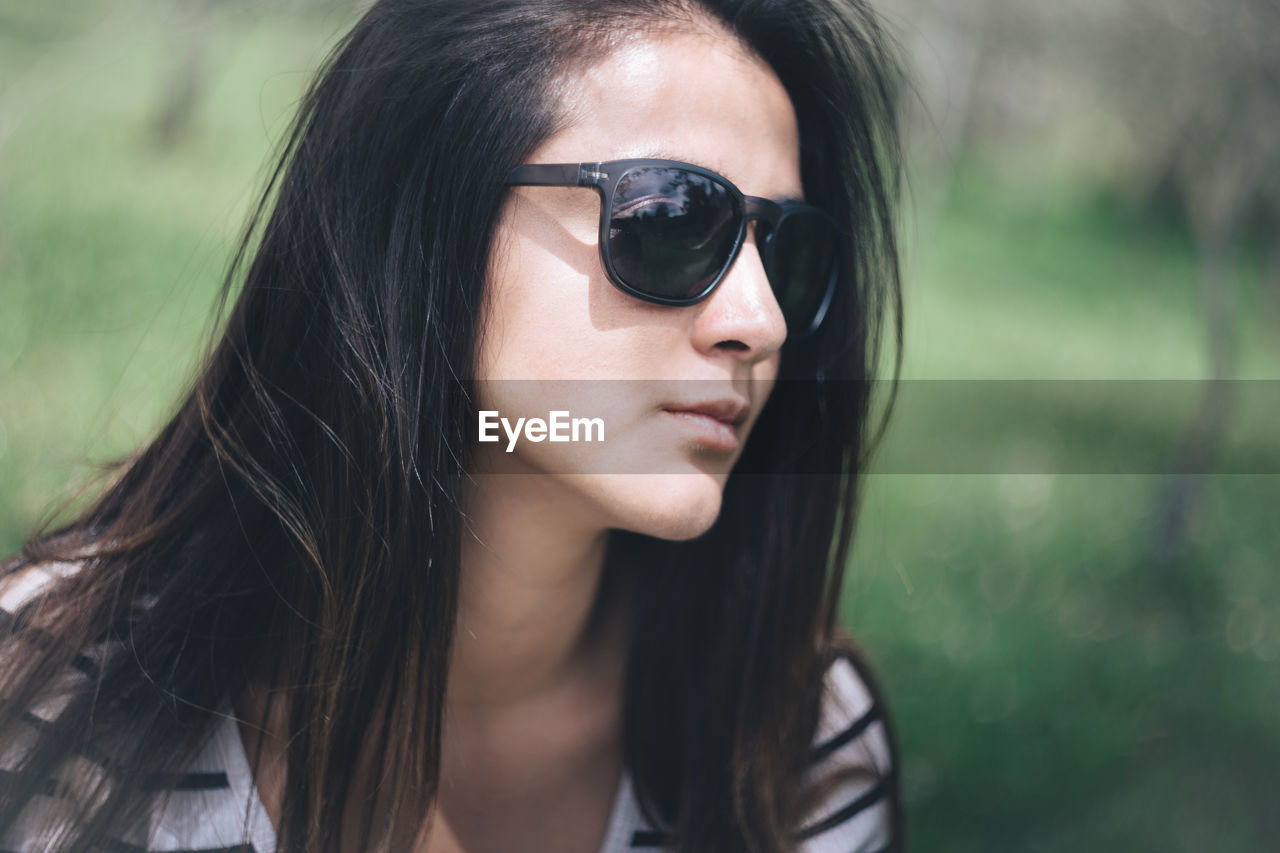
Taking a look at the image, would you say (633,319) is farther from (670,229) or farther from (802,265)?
(802,265)

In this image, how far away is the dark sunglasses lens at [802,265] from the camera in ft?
5.32

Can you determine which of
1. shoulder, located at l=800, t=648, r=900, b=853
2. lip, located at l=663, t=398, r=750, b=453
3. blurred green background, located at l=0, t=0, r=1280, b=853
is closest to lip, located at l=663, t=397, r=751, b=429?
lip, located at l=663, t=398, r=750, b=453

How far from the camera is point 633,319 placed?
1.48 m

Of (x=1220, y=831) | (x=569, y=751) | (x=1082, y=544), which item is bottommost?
(x=1220, y=831)

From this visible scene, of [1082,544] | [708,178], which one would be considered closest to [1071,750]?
[1082,544]

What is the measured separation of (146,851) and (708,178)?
4.20 feet

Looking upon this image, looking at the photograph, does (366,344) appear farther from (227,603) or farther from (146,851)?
(146,851)

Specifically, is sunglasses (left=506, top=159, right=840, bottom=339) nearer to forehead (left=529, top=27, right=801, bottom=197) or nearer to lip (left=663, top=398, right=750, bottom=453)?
forehead (left=529, top=27, right=801, bottom=197)

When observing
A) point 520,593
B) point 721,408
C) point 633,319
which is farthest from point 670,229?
point 520,593

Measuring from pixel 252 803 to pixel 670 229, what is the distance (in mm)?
1073

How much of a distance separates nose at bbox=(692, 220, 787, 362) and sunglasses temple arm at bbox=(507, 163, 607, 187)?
0.25 metres

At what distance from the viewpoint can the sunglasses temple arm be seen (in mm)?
1430

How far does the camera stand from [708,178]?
148cm

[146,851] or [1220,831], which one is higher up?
[146,851]
